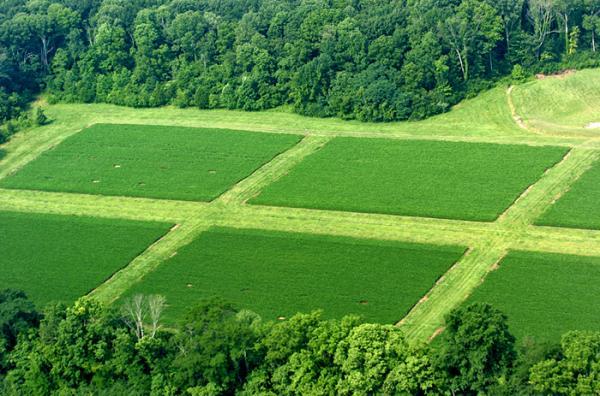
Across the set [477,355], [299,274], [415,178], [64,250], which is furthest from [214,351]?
[415,178]

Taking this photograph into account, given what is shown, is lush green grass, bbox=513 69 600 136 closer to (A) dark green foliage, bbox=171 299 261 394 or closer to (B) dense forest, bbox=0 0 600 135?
(B) dense forest, bbox=0 0 600 135

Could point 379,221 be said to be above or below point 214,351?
below

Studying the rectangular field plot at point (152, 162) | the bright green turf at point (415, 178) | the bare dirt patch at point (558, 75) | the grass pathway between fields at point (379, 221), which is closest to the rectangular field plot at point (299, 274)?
the grass pathway between fields at point (379, 221)

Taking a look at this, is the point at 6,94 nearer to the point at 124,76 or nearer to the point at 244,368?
the point at 124,76

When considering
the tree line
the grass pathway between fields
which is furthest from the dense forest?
the tree line

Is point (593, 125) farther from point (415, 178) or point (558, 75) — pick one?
point (415, 178)

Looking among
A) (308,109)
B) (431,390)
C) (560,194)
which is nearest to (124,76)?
(308,109)
